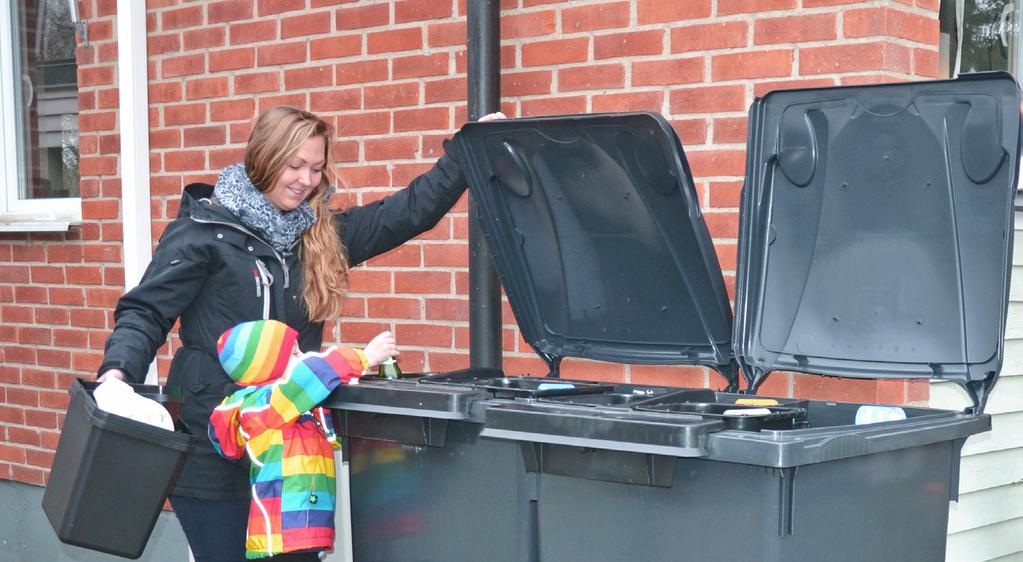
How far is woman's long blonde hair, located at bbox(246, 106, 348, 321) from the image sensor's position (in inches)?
132

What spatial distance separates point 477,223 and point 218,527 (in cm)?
130

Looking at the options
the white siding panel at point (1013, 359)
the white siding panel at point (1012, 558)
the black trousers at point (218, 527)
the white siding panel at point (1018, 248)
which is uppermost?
the white siding panel at point (1018, 248)

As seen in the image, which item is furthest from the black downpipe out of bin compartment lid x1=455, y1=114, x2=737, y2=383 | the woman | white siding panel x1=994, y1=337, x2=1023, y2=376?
white siding panel x1=994, y1=337, x2=1023, y2=376

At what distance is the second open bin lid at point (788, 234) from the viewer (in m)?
2.83

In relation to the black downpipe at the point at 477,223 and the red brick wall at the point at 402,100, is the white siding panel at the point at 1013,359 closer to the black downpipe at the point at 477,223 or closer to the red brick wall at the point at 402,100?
the red brick wall at the point at 402,100

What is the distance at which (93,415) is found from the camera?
291 centimetres

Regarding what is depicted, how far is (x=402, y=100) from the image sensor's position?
4461 mm

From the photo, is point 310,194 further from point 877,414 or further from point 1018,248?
point 1018,248

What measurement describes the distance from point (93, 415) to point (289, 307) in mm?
665

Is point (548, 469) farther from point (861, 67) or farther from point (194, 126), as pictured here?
point (194, 126)

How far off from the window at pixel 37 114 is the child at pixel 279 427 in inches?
120

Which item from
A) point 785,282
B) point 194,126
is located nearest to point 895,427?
point 785,282

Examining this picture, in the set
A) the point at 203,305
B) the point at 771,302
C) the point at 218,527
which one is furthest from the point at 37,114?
the point at 771,302

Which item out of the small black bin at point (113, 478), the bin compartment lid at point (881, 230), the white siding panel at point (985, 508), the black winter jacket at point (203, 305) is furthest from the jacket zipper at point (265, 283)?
the white siding panel at point (985, 508)
